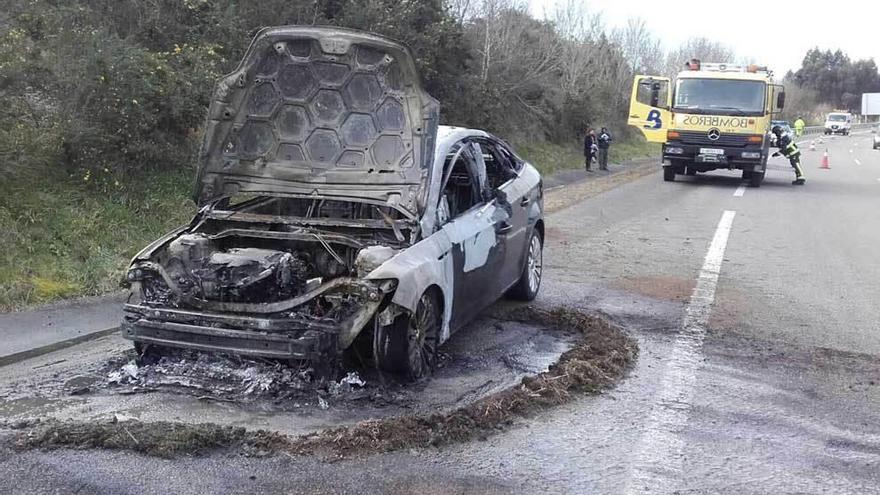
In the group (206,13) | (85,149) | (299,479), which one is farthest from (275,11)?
(299,479)

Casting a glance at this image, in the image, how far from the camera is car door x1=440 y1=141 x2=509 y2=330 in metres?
6.02

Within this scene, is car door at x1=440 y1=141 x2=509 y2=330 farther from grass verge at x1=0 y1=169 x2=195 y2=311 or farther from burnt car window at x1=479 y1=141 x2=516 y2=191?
grass verge at x1=0 y1=169 x2=195 y2=311

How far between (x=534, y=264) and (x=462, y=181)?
1.66 meters

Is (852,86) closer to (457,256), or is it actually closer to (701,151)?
(701,151)

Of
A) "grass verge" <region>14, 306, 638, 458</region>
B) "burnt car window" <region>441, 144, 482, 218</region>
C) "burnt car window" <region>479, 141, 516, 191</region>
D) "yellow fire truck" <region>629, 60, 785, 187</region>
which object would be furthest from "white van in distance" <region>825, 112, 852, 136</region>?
"grass verge" <region>14, 306, 638, 458</region>

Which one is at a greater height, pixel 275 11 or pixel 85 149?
pixel 275 11

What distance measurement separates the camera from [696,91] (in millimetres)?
20781

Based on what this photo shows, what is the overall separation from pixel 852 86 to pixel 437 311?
118 metres

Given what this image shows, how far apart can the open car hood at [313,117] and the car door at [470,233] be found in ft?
1.82

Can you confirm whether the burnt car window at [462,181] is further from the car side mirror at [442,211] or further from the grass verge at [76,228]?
the grass verge at [76,228]

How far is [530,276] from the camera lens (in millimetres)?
7891

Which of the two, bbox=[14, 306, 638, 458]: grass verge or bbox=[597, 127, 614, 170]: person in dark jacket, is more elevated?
bbox=[597, 127, 614, 170]: person in dark jacket

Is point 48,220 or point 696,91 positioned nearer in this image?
point 48,220

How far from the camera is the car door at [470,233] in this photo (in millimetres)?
6016
